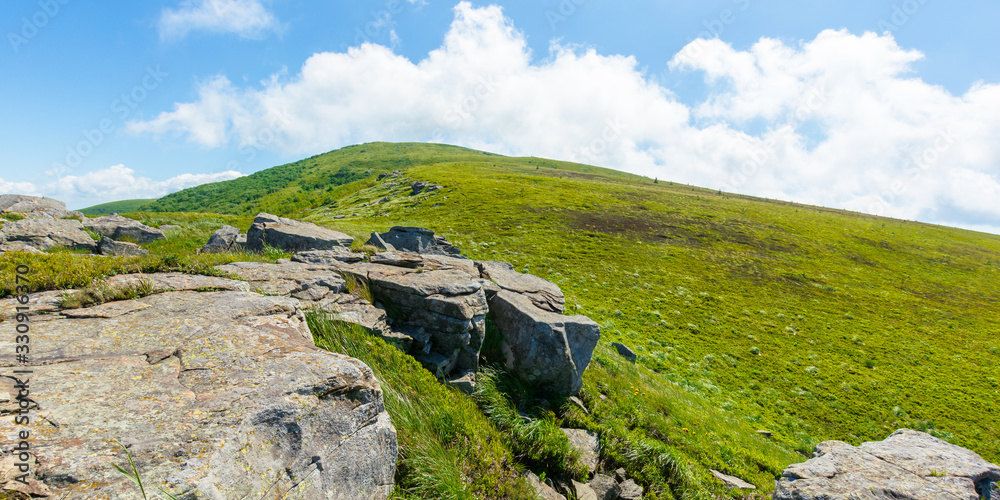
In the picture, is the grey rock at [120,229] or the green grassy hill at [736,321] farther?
the grey rock at [120,229]

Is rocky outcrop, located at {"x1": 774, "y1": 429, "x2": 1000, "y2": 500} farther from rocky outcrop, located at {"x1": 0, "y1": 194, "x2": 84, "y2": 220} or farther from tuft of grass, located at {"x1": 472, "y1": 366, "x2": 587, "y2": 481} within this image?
rocky outcrop, located at {"x1": 0, "y1": 194, "x2": 84, "y2": 220}

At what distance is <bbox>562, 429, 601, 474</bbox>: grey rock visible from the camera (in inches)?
373

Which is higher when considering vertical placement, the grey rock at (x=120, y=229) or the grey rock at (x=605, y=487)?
the grey rock at (x=120, y=229)

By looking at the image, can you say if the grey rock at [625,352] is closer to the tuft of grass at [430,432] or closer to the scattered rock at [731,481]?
the scattered rock at [731,481]

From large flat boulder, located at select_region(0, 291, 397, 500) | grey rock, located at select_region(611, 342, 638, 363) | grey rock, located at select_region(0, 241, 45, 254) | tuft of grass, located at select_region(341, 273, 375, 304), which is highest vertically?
tuft of grass, located at select_region(341, 273, 375, 304)

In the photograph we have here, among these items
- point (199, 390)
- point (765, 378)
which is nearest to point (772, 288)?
point (765, 378)

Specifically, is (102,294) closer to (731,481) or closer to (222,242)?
(731,481)

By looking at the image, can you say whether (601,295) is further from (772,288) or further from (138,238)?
(138,238)

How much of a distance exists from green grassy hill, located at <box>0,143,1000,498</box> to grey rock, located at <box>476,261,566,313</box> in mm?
2977

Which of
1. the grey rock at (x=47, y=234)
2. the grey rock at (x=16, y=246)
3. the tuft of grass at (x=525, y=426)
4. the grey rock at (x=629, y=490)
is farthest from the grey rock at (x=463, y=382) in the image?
the grey rock at (x=47, y=234)

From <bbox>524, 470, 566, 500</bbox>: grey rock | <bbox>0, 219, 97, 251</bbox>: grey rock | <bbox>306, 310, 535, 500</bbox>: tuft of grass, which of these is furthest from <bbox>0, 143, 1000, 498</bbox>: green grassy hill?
<bbox>0, 219, 97, 251</bbox>: grey rock

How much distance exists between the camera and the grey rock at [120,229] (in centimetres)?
2438

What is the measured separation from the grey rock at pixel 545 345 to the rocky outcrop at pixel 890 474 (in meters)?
5.93

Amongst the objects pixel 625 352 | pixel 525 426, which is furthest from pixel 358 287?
pixel 625 352
